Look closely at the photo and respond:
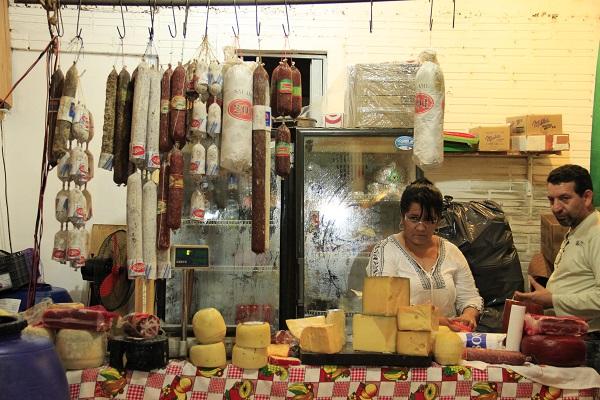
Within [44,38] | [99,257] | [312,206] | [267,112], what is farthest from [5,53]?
[267,112]

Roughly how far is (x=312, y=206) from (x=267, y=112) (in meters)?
1.92

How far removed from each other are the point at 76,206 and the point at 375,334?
161cm

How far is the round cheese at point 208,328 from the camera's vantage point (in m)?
2.66

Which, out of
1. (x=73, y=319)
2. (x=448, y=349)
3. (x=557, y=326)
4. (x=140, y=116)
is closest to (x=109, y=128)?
(x=140, y=116)

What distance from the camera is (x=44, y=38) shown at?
573 centimetres

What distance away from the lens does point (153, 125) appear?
10.4 feet

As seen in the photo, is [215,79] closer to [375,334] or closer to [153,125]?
[153,125]

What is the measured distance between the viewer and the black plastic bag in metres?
5.21

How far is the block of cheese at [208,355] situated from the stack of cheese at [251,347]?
6 centimetres

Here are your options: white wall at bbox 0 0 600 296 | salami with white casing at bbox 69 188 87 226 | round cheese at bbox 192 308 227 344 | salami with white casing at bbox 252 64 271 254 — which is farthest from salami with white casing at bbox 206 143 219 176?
white wall at bbox 0 0 600 296

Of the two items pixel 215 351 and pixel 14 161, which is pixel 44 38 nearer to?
pixel 14 161

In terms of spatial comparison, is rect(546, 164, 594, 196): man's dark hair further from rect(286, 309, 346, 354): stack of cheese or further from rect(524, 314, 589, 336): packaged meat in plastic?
rect(286, 309, 346, 354): stack of cheese

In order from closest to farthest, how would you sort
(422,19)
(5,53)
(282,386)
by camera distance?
(282,386), (5,53), (422,19)

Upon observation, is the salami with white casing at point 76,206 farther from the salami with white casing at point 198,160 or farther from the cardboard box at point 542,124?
the cardboard box at point 542,124
